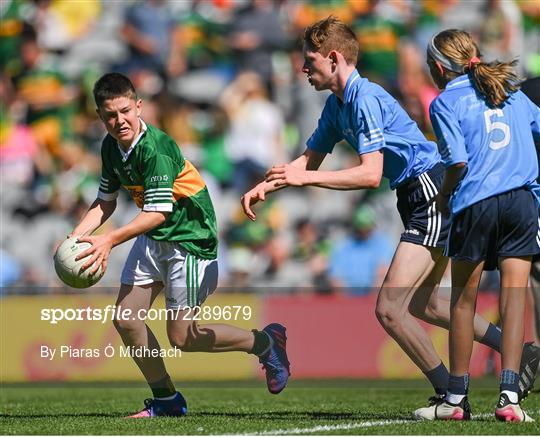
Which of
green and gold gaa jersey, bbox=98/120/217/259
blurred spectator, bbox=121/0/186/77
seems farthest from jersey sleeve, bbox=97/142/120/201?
blurred spectator, bbox=121/0/186/77

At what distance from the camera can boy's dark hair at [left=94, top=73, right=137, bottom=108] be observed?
A: 6727 mm

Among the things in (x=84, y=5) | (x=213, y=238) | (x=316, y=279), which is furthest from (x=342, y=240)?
(x=213, y=238)

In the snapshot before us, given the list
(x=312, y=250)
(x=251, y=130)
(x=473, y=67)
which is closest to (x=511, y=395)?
(x=473, y=67)

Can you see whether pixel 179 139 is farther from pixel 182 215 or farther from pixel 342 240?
pixel 182 215

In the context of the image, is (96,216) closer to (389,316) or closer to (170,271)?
(170,271)

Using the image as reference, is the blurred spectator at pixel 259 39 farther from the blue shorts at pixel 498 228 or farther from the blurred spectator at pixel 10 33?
the blue shorts at pixel 498 228

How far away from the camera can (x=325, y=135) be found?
711cm

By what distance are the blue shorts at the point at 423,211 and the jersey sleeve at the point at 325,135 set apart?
1.88ft

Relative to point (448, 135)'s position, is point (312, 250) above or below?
below

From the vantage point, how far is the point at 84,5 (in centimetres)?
1475

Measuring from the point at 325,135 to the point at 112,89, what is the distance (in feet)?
4.40

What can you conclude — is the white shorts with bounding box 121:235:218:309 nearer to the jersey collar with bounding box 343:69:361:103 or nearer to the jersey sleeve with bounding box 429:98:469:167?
the jersey collar with bounding box 343:69:361:103

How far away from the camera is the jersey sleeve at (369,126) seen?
6398mm

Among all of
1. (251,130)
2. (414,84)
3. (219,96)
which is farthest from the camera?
(219,96)
